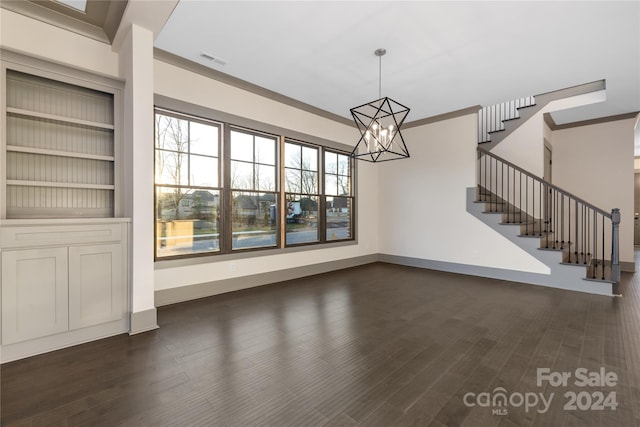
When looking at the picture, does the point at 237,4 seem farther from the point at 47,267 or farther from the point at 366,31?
the point at 47,267

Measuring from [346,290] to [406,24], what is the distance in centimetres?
371

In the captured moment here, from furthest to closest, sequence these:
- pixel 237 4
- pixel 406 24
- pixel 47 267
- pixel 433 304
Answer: pixel 433 304, pixel 406 24, pixel 237 4, pixel 47 267

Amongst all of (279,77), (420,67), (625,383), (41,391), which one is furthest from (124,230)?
(625,383)

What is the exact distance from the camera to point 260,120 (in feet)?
15.9

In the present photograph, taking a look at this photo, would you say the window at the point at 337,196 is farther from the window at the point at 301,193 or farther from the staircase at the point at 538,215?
the staircase at the point at 538,215

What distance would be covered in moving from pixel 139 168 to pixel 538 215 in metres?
7.07

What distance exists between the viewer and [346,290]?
4633mm

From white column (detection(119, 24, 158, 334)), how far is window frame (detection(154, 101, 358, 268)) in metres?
0.70

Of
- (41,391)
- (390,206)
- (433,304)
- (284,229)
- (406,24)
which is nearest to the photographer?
(41,391)

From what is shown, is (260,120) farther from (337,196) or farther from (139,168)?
(337,196)

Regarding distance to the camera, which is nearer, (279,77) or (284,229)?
(279,77)

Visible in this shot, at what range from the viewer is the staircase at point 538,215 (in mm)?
4520

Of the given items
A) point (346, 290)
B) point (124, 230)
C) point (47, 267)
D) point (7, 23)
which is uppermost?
point (7, 23)

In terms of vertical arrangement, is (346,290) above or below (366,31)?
below
